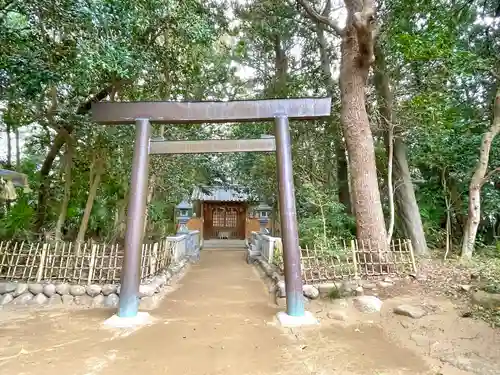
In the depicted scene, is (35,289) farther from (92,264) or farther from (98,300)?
(98,300)

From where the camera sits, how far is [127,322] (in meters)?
4.84

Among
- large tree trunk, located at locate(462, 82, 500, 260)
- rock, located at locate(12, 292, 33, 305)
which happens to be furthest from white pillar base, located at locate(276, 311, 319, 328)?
large tree trunk, located at locate(462, 82, 500, 260)

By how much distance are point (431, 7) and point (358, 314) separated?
7.65 m

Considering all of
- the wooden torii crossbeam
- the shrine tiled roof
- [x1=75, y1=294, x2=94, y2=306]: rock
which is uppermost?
the shrine tiled roof

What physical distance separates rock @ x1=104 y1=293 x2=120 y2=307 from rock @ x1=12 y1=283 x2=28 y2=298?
145cm

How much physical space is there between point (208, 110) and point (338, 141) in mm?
6825

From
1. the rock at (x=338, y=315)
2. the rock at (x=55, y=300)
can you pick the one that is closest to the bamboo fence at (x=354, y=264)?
the rock at (x=338, y=315)

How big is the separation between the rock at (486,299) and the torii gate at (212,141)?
269 centimetres

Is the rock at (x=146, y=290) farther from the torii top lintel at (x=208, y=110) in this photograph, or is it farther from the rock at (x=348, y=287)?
A: the rock at (x=348, y=287)

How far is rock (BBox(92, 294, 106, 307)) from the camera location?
5.96m

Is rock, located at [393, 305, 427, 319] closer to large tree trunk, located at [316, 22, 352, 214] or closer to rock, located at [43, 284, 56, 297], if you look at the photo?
rock, located at [43, 284, 56, 297]

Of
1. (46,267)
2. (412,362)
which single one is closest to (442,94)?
(412,362)

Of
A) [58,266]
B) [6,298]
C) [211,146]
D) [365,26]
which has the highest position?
[365,26]

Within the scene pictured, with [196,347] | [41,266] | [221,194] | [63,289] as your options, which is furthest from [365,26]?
[221,194]
